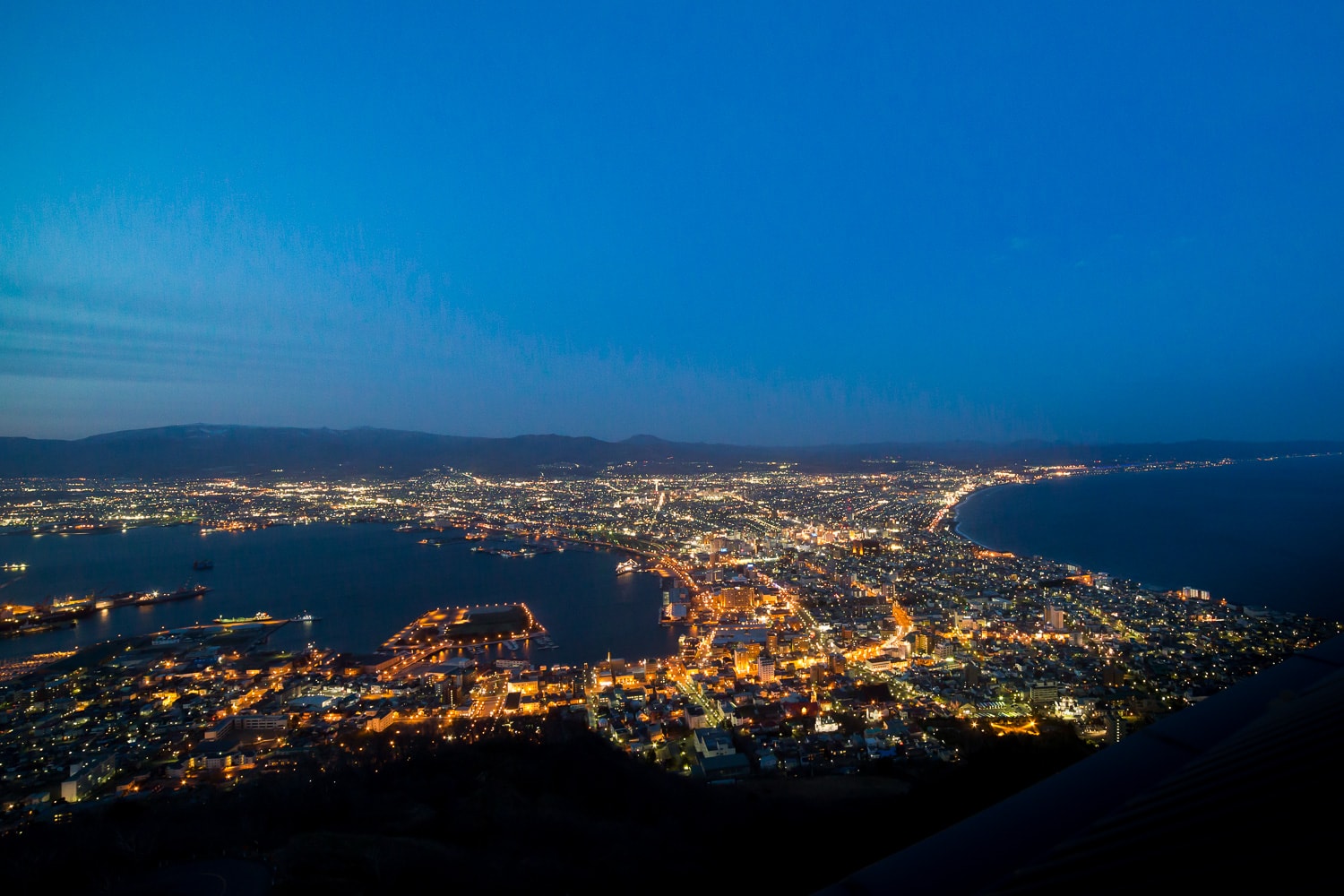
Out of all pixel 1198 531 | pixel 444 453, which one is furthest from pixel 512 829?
pixel 444 453

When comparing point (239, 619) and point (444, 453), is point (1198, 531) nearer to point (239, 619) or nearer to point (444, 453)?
point (239, 619)

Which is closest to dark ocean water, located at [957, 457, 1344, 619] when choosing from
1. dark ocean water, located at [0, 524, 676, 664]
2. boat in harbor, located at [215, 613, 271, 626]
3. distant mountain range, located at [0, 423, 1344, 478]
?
dark ocean water, located at [0, 524, 676, 664]

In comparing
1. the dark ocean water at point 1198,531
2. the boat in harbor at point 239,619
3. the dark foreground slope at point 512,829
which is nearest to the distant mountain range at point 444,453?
the dark ocean water at point 1198,531

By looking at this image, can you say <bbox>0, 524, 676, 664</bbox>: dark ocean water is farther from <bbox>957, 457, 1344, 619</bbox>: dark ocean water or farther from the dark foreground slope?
<bbox>957, 457, 1344, 619</bbox>: dark ocean water

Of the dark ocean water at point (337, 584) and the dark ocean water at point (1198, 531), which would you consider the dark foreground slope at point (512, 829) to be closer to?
the dark ocean water at point (337, 584)

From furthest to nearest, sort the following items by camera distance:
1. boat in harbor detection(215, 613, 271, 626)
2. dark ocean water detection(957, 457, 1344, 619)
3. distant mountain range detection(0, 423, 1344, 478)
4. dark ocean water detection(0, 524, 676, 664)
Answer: distant mountain range detection(0, 423, 1344, 478) → dark ocean water detection(957, 457, 1344, 619) → boat in harbor detection(215, 613, 271, 626) → dark ocean water detection(0, 524, 676, 664)

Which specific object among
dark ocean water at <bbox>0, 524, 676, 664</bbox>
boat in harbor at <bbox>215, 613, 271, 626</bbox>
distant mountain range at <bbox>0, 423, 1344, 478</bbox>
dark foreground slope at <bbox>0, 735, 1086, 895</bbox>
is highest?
distant mountain range at <bbox>0, 423, 1344, 478</bbox>
